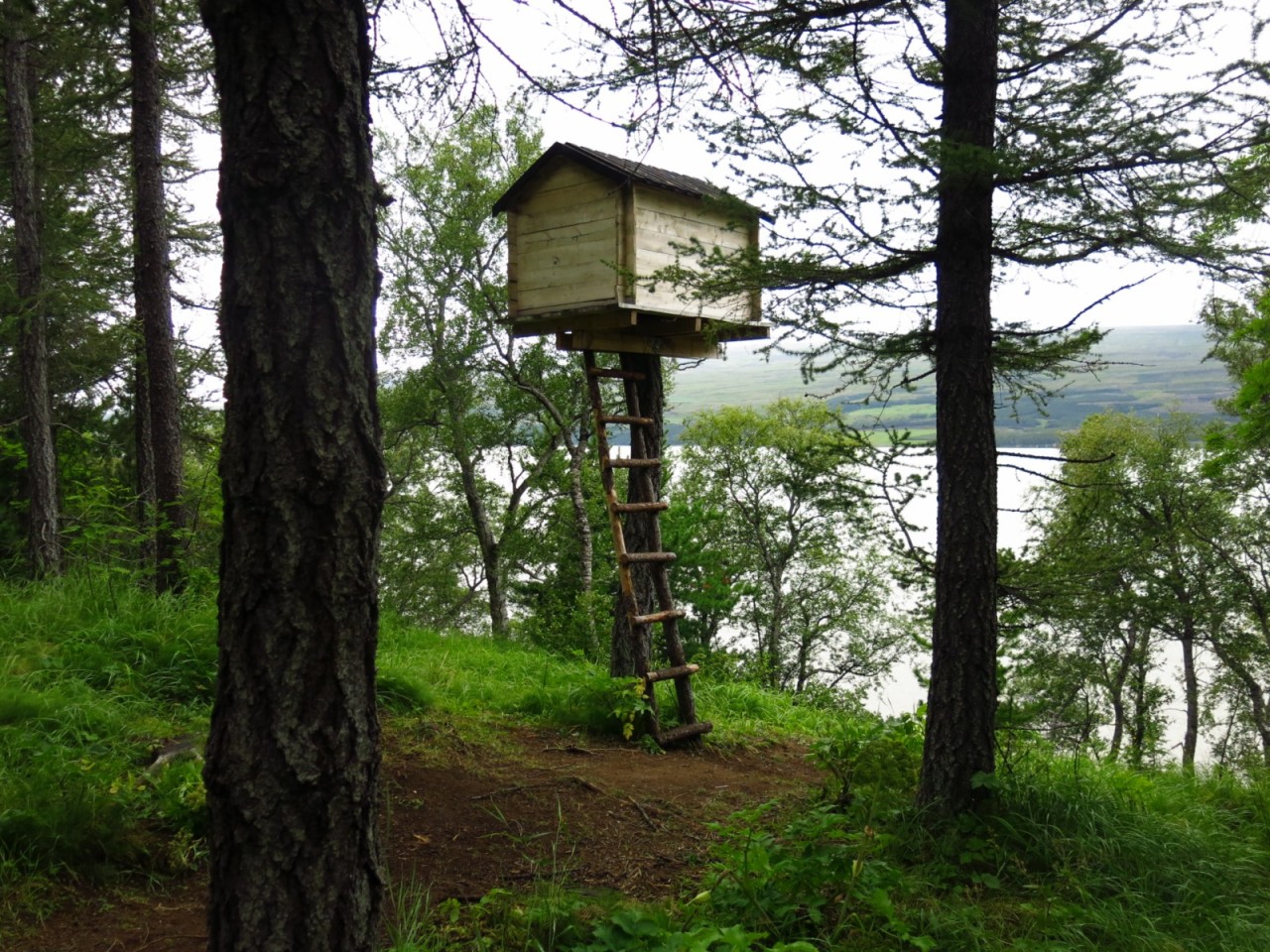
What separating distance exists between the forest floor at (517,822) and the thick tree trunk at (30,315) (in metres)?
6.54

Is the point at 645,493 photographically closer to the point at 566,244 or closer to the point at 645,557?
the point at 645,557

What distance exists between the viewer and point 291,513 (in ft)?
7.69

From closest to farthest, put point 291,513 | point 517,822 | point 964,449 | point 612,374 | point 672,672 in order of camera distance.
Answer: point 291,513 → point 517,822 → point 964,449 → point 672,672 → point 612,374

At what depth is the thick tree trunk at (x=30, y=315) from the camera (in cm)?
989

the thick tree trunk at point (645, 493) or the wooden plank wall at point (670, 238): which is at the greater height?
the wooden plank wall at point (670, 238)

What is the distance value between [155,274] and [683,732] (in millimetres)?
6302

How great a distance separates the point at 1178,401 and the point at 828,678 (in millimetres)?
13019

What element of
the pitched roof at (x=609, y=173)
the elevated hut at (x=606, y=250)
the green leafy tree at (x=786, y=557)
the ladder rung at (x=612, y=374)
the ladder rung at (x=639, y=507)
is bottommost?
the green leafy tree at (x=786, y=557)

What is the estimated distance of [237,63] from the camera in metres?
2.39

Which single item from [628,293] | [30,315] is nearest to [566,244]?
[628,293]

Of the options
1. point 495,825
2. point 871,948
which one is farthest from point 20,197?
point 871,948

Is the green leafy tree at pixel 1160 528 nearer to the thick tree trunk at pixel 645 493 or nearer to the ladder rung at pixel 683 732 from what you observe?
the thick tree trunk at pixel 645 493

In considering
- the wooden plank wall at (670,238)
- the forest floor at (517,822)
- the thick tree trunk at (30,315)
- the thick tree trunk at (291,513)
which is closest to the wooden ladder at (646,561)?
the forest floor at (517,822)

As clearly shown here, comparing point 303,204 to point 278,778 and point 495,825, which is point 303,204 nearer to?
point 278,778
